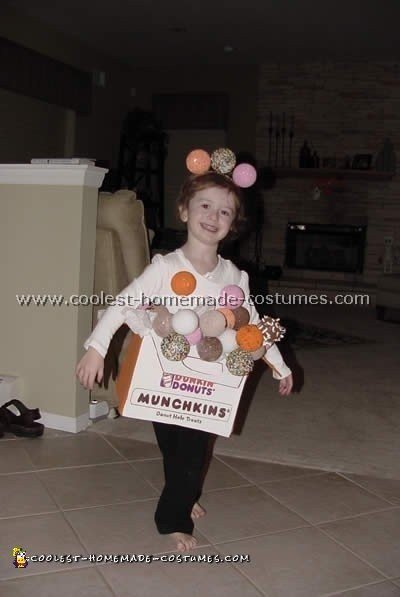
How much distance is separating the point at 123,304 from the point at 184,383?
0.24 meters

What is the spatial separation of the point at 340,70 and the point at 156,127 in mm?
2165

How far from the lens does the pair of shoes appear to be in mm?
2295

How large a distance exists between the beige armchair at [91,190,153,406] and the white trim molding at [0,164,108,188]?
16 centimetres

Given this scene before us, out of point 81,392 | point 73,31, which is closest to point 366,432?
point 81,392

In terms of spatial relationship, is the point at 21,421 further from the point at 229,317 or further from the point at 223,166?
the point at 223,166

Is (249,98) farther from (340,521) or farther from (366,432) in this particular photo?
(340,521)

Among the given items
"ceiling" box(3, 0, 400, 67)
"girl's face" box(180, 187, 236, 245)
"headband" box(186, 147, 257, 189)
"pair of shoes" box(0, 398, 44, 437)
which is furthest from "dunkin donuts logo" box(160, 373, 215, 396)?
"ceiling" box(3, 0, 400, 67)

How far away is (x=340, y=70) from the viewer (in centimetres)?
703

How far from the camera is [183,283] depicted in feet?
4.92

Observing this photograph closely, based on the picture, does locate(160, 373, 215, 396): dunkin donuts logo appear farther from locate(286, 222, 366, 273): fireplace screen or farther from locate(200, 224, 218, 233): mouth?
locate(286, 222, 366, 273): fireplace screen

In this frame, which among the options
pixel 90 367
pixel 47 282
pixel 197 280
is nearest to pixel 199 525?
pixel 90 367

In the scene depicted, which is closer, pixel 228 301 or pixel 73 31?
pixel 228 301

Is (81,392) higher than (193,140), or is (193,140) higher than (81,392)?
(193,140)

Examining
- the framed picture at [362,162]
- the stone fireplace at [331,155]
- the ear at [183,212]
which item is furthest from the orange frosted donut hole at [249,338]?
the framed picture at [362,162]
